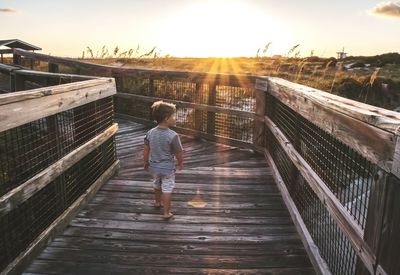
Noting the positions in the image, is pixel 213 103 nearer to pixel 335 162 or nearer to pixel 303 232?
pixel 303 232

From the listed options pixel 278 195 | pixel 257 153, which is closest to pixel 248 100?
pixel 257 153

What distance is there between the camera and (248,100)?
7723 mm

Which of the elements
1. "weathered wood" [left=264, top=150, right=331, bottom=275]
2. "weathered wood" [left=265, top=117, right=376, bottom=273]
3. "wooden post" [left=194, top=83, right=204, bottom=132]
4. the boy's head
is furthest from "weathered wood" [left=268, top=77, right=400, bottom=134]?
"wooden post" [left=194, top=83, right=204, bottom=132]

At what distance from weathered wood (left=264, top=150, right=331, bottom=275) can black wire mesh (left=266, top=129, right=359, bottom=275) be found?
4 cm

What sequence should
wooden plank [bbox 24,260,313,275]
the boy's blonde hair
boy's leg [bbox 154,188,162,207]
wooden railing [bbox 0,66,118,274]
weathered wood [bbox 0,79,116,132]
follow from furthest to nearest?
boy's leg [bbox 154,188,162,207], the boy's blonde hair, wooden plank [bbox 24,260,313,275], wooden railing [bbox 0,66,118,274], weathered wood [bbox 0,79,116,132]

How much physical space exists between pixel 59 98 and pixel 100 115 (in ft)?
4.85

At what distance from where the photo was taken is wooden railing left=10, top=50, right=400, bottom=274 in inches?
77.6

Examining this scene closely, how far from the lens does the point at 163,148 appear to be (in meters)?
4.28

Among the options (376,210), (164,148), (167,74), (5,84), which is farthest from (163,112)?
(5,84)

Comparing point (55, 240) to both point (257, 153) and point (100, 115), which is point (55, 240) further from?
point (257, 153)

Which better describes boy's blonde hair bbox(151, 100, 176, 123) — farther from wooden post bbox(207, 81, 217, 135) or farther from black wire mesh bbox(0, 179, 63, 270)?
wooden post bbox(207, 81, 217, 135)

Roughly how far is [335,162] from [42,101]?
2.32 meters

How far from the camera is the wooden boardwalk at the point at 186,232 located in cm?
341

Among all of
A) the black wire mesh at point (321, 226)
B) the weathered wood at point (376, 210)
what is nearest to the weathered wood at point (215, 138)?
the black wire mesh at point (321, 226)
